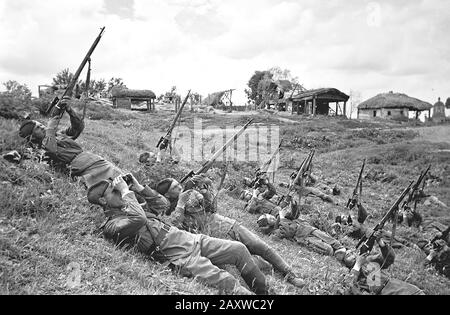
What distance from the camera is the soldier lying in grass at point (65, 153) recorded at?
17.9 feet

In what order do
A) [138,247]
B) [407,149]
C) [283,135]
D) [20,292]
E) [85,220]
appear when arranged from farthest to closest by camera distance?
[283,135] → [407,149] → [85,220] → [138,247] → [20,292]

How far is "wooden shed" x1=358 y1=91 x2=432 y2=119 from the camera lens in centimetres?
3641

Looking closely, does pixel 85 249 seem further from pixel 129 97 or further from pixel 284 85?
pixel 284 85

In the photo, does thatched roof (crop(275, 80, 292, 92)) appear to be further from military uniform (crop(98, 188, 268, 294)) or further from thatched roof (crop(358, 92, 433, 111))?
military uniform (crop(98, 188, 268, 294))

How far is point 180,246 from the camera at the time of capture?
3889 millimetres

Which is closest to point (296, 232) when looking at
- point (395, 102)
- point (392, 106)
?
point (392, 106)

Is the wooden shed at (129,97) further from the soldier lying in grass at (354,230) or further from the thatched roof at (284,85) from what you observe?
the soldier lying in grass at (354,230)

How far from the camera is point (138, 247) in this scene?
4000 millimetres

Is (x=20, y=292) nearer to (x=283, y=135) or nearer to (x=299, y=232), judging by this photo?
(x=299, y=232)

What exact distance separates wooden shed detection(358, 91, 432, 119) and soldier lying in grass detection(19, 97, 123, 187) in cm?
3434

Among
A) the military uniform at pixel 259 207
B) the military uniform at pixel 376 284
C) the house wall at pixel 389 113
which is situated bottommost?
the military uniform at pixel 376 284

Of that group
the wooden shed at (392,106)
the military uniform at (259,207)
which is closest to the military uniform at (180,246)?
the military uniform at (259,207)
